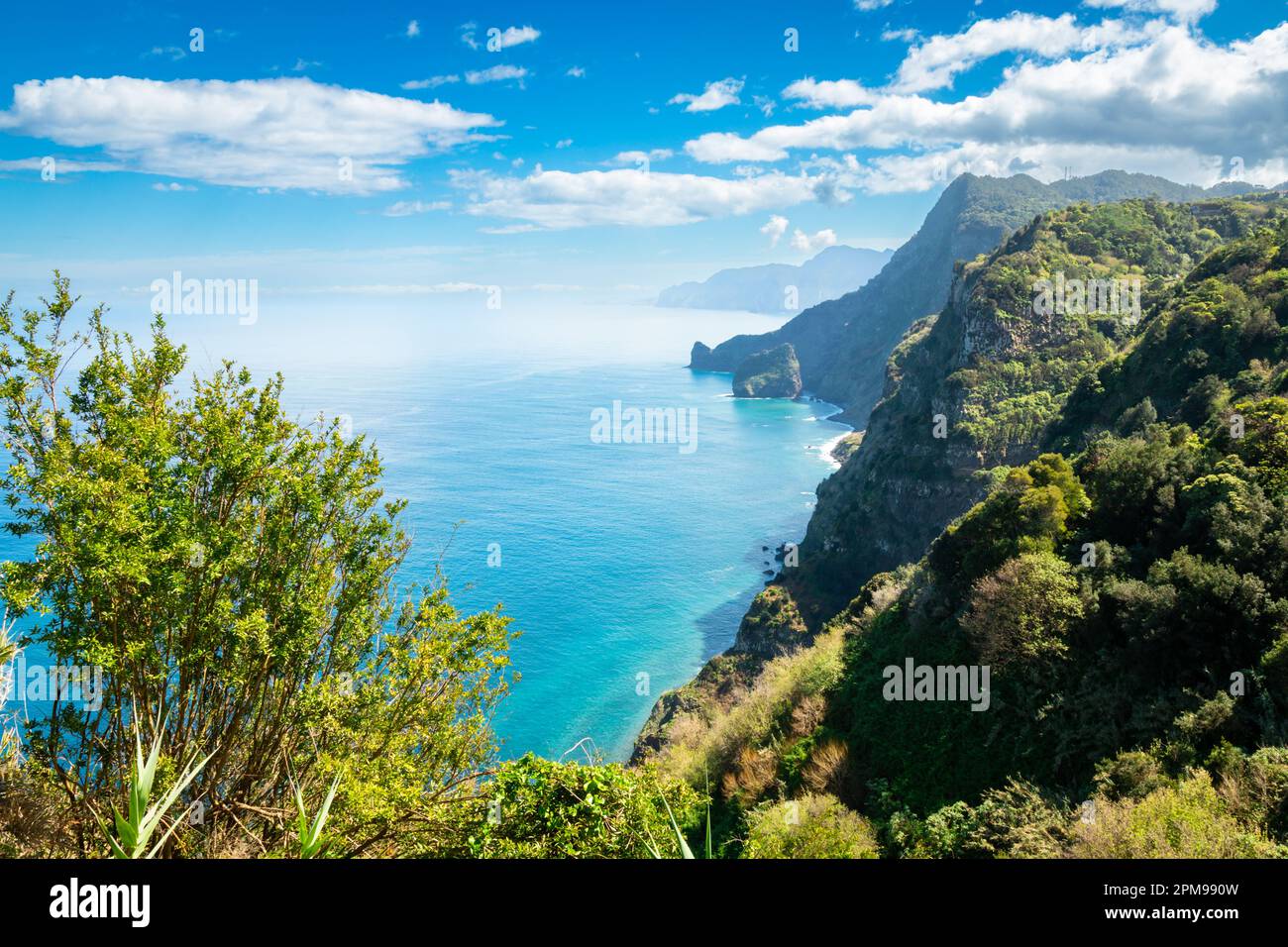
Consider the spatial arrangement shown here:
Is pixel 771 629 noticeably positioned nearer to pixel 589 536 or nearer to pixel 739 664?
pixel 739 664

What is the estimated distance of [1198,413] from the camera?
32.3 meters

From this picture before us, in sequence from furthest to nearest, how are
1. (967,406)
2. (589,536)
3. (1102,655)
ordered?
(589,536), (967,406), (1102,655)

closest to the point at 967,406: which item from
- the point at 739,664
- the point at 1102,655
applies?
the point at 739,664

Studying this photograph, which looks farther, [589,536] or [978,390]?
[589,536]

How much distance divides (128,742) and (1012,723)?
Answer: 64.6 ft

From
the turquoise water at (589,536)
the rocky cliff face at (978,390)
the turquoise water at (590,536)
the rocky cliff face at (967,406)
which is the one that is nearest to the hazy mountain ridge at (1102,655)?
the turquoise water at (589,536)

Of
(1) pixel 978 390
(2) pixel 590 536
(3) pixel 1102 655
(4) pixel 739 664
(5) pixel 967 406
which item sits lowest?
(4) pixel 739 664

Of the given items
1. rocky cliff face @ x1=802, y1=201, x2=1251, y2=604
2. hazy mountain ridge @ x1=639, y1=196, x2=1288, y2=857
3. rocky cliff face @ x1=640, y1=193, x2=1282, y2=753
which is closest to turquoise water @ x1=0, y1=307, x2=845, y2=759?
rocky cliff face @ x1=640, y1=193, x2=1282, y2=753

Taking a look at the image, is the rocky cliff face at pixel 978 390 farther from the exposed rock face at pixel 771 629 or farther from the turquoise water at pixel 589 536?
the turquoise water at pixel 589 536

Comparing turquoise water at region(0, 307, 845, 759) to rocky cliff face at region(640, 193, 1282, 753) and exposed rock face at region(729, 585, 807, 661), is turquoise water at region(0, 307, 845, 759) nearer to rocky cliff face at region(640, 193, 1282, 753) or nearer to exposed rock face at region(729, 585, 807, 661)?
exposed rock face at region(729, 585, 807, 661)

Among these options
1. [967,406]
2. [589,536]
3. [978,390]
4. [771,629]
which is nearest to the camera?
[771,629]

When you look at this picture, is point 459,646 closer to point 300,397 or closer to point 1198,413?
point 1198,413
